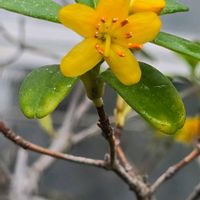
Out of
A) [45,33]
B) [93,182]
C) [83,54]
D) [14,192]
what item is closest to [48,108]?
[83,54]

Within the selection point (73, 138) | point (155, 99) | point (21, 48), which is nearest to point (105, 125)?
point (155, 99)

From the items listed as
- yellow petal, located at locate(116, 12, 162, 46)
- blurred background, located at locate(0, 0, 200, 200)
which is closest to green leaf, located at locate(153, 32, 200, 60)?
yellow petal, located at locate(116, 12, 162, 46)

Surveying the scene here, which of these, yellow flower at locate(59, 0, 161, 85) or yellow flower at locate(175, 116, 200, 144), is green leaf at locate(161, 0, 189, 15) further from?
yellow flower at locate(175, 116, 200, 144)

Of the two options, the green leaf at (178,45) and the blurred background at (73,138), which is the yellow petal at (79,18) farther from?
the blurred background at (73,138)

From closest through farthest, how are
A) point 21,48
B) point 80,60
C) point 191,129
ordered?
point 80,60 → point 191,129 → point 21,48

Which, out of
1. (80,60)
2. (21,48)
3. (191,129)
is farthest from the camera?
(21,48)

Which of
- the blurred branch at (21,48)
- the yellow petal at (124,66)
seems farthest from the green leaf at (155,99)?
the blurred branch at (21,48)

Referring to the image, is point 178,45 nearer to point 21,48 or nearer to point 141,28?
point 141,28
